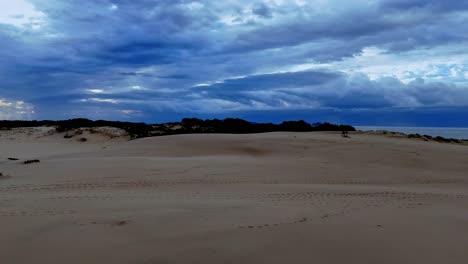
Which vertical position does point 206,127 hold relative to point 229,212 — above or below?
above

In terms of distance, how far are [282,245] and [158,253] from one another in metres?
1.06

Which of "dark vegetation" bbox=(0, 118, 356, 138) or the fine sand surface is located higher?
"dark vegetation" bbox=(0, 118, 356, 138)

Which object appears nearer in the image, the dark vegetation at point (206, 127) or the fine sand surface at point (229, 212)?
the fine sand surface at point (229, 212)

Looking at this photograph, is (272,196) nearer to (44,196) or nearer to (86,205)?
(86,205)

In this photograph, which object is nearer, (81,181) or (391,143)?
(81,181)

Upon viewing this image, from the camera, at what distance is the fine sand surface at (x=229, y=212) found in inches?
131

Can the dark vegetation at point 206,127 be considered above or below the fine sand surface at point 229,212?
above

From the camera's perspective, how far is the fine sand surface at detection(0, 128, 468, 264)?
3330mm

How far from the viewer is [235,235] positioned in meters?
3.66

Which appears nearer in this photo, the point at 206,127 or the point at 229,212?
the point at 229,212

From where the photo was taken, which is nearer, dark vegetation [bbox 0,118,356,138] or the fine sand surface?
the fine sand surface

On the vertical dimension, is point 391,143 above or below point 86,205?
above

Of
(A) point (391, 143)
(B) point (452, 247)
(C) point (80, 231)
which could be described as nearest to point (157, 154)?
(A) point (391, 143)

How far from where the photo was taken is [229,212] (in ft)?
14.9
